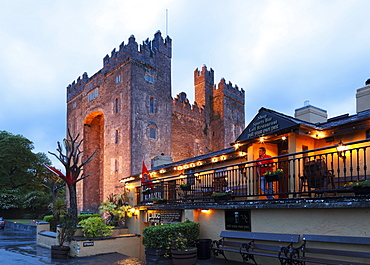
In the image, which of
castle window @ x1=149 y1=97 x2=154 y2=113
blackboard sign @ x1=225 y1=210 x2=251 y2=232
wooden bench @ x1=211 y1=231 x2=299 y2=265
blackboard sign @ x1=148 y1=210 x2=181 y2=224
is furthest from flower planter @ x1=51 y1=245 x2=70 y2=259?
castle window @ x1=149 y1=97 x2=154 y2=113

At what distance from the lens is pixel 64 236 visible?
13227mm

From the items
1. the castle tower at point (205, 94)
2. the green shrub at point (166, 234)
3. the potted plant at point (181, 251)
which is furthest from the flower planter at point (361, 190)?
the castle tower at point (205, 94)

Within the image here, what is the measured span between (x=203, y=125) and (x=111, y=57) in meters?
14.9

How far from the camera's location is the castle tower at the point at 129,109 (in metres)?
31.9

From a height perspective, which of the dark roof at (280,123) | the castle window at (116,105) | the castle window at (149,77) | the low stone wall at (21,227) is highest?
the castle window at (149,77)

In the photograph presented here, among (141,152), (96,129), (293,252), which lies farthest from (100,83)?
(293,252)

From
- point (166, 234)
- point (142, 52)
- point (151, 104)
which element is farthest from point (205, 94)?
point (166, 234)

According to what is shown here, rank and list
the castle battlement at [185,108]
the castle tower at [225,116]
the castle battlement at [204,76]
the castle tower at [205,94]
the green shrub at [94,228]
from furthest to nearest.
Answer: the castle battlement at [204,76]
the castle tower at [205,94]
the castle tower at [225,116]
the castle battlement at [185,108]
the green shrub at [94,228]

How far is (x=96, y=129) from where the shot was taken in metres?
41.2

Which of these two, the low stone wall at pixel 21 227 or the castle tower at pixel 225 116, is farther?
the castle tower at pixel 225 116

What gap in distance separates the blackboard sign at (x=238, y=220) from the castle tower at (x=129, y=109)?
21.3 meters

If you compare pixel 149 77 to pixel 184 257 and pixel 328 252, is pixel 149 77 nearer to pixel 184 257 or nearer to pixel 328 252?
pixel 184 257

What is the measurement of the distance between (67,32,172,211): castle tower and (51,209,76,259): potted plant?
1686 centimetres

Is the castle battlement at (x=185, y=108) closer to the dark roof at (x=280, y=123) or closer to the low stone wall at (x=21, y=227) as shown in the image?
the low stone wall at (x=21, y=227)
